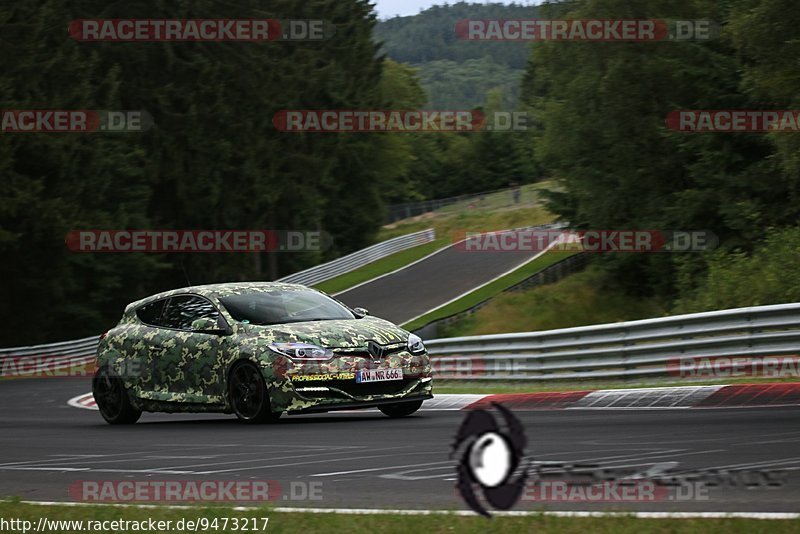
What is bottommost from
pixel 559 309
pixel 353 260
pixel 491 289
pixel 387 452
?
pixel 559 309

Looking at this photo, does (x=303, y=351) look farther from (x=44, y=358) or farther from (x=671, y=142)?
(x=671, y=142)

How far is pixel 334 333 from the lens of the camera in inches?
534

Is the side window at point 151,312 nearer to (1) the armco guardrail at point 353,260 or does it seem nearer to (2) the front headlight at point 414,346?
(2) the front headlight at point 414,346

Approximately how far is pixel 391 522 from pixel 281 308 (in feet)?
26.7

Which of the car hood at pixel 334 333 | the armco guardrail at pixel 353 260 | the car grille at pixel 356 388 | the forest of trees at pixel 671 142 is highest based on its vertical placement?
the forest of trees at pixel 671 142

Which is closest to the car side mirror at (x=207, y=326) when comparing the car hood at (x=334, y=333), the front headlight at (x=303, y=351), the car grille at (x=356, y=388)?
the car hood at (x=334, y=333)

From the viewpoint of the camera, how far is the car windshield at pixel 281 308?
46.9 feet

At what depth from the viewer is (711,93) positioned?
40906mm

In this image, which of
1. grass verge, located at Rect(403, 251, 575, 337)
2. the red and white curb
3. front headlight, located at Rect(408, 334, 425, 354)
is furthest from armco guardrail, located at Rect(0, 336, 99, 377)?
front headlight, located at Rect(408, 334, 425, 354)

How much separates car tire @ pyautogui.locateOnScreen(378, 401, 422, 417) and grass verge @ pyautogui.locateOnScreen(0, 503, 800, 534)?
7.08 meters

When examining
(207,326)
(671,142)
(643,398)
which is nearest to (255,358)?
(207,326)

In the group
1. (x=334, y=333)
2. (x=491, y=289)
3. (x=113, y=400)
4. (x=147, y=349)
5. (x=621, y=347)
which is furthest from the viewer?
(x=491, y=289)

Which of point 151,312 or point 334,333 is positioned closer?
point 334,333

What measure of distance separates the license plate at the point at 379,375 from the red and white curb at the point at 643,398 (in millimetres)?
1558
